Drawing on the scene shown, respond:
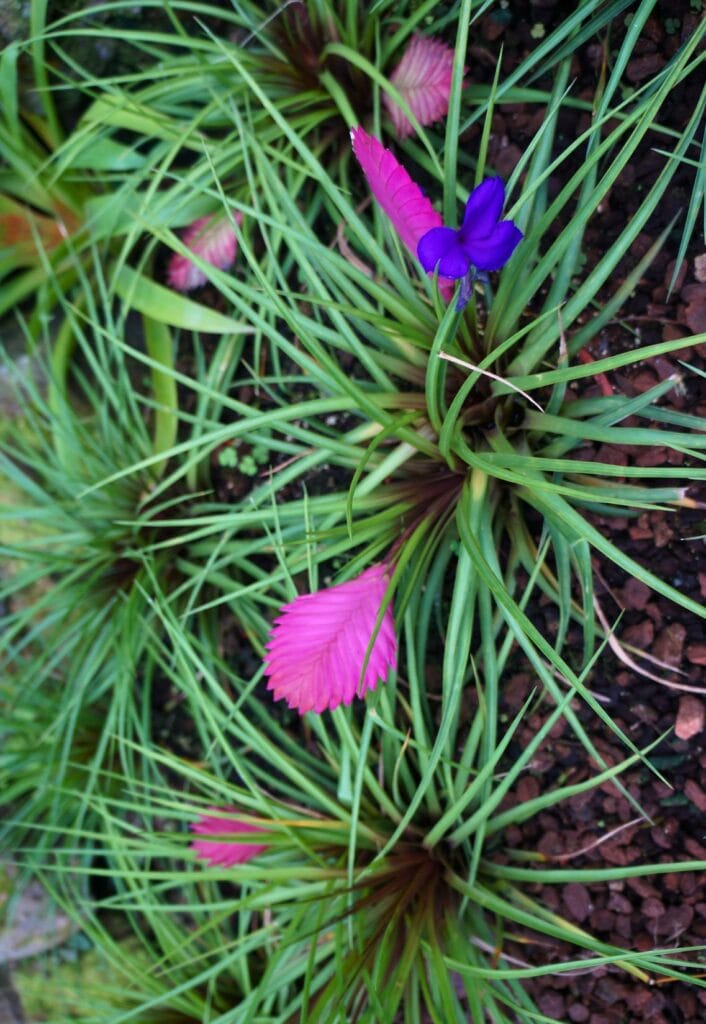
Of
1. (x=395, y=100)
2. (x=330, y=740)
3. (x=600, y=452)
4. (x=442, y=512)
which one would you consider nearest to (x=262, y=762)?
(x=330, y=740)

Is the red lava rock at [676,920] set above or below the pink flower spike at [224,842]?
below

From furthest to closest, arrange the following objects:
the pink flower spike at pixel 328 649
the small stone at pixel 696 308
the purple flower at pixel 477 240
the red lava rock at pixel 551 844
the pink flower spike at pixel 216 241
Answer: the pink flower spike at pixel 216 241
the red lava rock at pixel 551 844
the small stone at pixel 696 308
the pink flower spike at pixel 328 649
the purple flower at pixel 477 240

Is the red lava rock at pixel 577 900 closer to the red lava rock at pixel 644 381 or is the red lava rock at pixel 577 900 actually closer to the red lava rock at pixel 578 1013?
the red lava rock at pixel 578 1013

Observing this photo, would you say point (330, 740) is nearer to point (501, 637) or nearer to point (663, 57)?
point (501, 637)


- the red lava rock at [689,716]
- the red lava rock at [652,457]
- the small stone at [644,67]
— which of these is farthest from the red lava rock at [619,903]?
the small stone at [644,67]

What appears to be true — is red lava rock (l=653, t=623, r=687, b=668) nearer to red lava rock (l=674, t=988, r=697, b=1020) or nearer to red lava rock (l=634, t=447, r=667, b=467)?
red lava rock (l=634, t=447, r=667, b=467)

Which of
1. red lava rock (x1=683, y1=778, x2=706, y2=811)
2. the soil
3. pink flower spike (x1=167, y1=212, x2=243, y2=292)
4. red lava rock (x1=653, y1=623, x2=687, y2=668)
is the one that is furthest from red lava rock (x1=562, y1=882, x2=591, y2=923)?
pink flower spike (x1=167, y1=212, x2=243, y2=292)

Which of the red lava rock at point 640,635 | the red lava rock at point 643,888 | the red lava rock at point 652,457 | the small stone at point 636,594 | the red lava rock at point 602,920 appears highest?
the red lava rock at point 652,457
